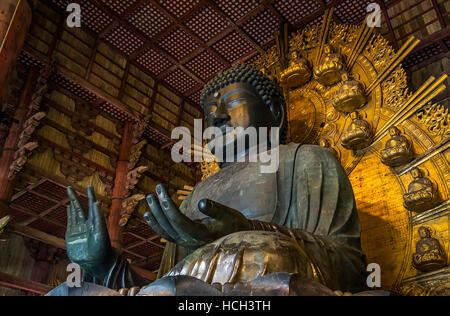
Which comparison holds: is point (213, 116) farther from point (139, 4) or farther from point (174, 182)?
point (174, 182)

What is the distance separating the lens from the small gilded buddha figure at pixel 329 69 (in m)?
3.30

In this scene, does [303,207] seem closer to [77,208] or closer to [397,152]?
[397,152]

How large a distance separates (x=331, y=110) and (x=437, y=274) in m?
1.44

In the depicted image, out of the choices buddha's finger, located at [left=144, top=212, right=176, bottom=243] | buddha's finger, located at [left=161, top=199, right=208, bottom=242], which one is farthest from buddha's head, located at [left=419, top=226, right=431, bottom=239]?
buddha's finger, located at [left=144, top=212, right=176, bottom=243]

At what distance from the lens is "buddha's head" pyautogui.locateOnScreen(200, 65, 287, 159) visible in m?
2.96

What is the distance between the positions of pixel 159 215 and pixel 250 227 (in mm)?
418

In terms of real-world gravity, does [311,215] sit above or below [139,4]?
below

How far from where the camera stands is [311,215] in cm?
232

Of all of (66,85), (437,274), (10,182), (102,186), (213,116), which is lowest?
(437,274)

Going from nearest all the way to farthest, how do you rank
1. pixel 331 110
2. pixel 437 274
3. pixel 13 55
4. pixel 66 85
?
pixel 437 274
pixel 331 110
pixel 13 55
pixel 66 85

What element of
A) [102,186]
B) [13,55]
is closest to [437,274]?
[13,55]

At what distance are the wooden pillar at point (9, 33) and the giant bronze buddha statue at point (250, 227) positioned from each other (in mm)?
2900

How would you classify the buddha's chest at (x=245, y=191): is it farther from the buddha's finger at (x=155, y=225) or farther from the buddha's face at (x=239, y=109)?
the buddha's finger at (x=155, y=225)

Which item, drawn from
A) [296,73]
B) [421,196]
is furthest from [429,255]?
[296,73]
